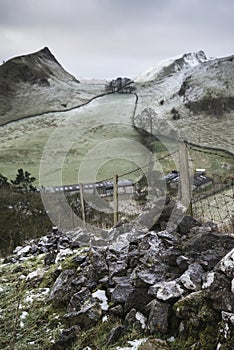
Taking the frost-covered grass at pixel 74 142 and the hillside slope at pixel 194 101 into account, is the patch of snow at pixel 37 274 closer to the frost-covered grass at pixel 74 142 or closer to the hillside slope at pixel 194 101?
the frost-covered grass at pixel 74 142

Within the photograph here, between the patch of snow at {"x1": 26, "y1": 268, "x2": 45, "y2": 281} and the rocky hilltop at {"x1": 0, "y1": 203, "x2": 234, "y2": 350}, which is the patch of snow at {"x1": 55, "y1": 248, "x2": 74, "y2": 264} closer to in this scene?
the patch of snow at {"x1": 26, "y1": 268, "x2": 45, "y2": 281}

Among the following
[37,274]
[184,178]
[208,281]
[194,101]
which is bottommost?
[37,274]

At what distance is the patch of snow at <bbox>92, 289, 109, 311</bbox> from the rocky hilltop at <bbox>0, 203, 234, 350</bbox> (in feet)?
0.04

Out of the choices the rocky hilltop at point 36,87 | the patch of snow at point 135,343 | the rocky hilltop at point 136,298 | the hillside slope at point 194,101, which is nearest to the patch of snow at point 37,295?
the rocky hilltop at point 136,298

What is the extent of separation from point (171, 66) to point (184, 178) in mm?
42234

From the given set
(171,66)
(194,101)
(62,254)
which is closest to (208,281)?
(62,254)

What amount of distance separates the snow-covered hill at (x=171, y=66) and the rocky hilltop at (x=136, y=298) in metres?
37.0

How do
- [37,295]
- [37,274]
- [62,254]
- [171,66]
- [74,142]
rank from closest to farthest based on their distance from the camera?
[37,295]
[37,274]
[62,254]
[74,142]
[171,66]

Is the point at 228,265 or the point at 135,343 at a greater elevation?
the point at 228,265

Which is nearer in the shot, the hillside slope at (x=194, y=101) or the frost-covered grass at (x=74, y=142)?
the frost-covered grass at (x=74, y=142)

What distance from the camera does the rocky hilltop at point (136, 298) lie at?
2.90 metres

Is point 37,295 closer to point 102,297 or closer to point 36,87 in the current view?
point 102,297

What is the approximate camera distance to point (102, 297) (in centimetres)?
395

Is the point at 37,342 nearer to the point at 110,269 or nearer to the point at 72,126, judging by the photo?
the point at 110,269
